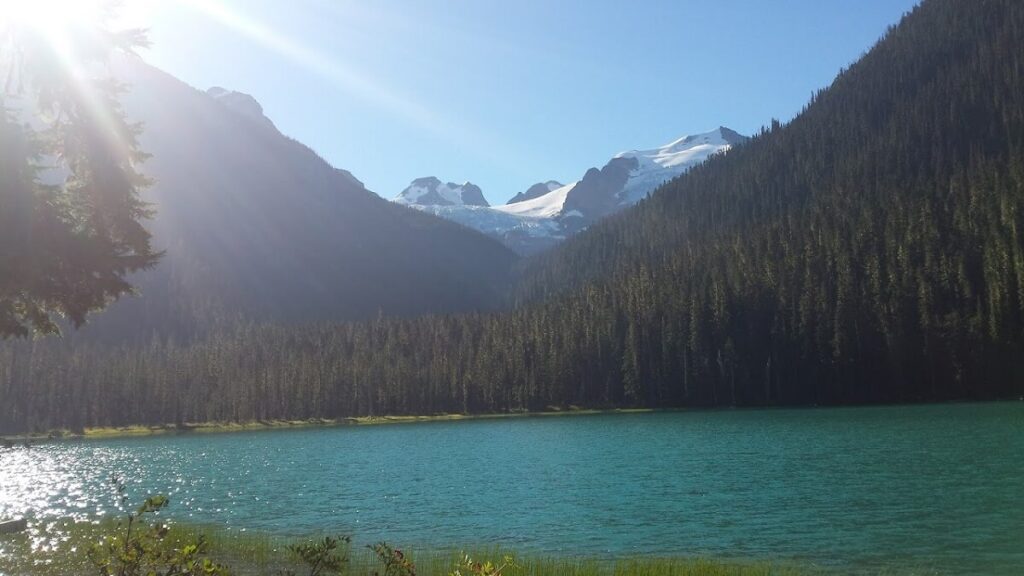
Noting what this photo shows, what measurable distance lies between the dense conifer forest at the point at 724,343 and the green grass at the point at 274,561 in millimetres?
114253

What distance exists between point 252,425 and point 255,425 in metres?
0.85

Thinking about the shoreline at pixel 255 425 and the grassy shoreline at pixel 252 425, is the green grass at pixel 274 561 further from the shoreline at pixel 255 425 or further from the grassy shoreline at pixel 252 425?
the shoreline at pixel 255 425

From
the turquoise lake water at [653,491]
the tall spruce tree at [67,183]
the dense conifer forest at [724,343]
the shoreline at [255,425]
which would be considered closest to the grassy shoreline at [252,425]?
the shoreline at [255,425]

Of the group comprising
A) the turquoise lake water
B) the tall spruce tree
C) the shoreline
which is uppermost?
the tall spruce tree

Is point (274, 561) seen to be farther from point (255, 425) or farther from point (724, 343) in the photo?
Result: point (255, 425)

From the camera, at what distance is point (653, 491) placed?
1731 inches

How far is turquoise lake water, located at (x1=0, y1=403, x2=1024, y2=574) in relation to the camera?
30.4 metres

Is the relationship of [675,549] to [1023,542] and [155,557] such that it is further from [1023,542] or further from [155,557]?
[155,557]

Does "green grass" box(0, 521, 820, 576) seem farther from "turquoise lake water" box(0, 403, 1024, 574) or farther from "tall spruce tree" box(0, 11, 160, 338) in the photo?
"tall spruce tree" box(0, 11, 160, 338)

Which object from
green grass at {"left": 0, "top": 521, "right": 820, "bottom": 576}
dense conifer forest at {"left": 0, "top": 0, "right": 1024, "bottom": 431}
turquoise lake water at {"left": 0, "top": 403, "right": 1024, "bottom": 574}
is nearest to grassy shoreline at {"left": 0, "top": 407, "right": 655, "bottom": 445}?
dense conifer forest at {"left": 0, "top": 0, "right": 1024, "bottom": 431}

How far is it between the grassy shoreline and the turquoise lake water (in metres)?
61.5

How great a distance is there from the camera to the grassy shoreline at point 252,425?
15112 centimetres

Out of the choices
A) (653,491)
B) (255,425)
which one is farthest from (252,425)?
(653,491)

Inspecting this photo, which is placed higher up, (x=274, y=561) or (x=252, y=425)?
(x=274, y=561)
